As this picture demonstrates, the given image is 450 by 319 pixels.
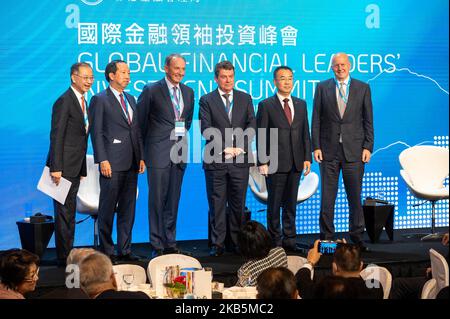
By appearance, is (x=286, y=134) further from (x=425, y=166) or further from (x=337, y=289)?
(x=337, y=289)

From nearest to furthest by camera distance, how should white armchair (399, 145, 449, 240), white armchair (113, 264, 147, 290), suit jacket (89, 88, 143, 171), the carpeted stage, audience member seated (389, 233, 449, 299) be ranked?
white armchair (113, 264, 147, 290) < audience member seated (389, 233, 449, 299) < the carpeted stage < suit jacket (89, 88, 143, 171) < white armchair (399, 145, 449, 240)

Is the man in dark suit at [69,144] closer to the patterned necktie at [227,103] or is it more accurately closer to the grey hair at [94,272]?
the patterned necktie at [227,103]

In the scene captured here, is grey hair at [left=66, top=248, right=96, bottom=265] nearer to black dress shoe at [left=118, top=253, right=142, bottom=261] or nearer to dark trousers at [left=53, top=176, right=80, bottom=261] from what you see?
dark trousers at [left=53, top=176, right=80, bottom=261]

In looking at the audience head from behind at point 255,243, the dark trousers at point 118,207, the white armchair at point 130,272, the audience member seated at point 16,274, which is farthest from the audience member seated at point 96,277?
the dark trousers at point 118,207

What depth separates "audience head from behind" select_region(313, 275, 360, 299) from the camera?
3771 mm

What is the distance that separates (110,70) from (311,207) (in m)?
3.34

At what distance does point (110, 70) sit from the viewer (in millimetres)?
6980

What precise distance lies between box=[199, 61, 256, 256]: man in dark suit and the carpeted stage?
39cm

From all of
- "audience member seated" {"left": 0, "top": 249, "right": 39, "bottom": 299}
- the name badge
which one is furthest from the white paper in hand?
"audience member seated" {"left": 0, "top": 249, "right": 39, "bottom": 299}

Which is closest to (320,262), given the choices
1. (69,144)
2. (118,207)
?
(118,207)

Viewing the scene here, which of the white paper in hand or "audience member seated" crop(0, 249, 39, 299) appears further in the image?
the white paper in hand

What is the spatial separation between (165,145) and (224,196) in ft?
2.29
